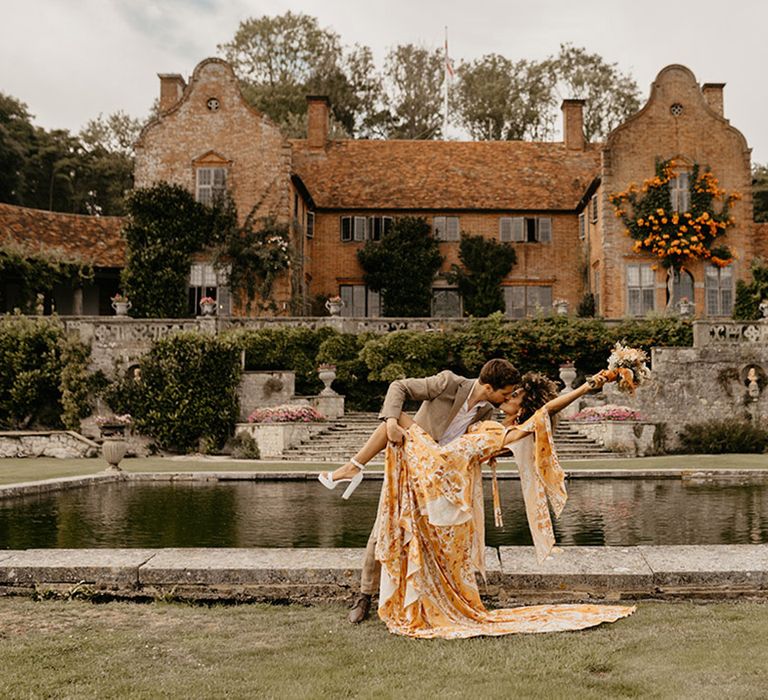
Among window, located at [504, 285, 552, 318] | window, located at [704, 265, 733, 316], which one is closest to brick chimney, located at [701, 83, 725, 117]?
window, located at [704, 265, 733, 316]

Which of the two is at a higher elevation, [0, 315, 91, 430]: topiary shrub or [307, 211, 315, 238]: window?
[307, 211, 315, 238]: window

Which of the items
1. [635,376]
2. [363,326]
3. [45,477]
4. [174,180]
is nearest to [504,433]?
[635,376]

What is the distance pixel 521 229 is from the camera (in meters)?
34.2

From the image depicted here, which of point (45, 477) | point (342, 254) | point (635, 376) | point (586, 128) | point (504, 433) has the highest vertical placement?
point (586, 128)

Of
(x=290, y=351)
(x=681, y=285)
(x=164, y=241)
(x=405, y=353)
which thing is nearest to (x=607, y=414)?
(x=405, y=353)

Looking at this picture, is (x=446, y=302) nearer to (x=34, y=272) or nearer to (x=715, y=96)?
(x=715, y=96)

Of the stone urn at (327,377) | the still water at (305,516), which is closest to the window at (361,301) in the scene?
the stone urn at (327,377)

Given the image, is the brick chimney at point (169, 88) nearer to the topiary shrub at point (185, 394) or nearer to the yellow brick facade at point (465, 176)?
the yellow brick facade at point (465, 176)

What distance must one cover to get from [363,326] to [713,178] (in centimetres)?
1460

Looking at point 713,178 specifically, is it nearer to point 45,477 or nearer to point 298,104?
point 298,104

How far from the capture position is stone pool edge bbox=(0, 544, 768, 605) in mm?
5605

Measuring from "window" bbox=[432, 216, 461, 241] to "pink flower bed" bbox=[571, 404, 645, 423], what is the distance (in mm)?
13305

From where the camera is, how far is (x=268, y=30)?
45906mm

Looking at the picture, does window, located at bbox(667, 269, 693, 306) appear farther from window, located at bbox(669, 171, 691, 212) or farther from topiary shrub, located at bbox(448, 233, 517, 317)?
topiary shrub, located at bbox(448, 233, 517, 317)
